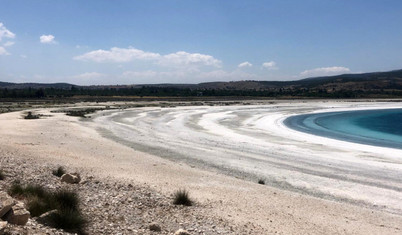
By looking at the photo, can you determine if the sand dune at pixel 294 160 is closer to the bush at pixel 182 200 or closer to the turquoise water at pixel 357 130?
the turquoise water at pixel 357 130

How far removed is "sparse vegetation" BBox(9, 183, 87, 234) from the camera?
6.68 m

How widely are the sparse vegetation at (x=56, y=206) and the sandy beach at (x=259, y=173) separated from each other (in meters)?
3.05

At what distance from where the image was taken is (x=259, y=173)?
48.2 ft

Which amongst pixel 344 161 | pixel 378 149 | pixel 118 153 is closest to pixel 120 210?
pixel 118 153

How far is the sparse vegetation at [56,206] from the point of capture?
A: 21.9 ft

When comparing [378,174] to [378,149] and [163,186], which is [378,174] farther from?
[163,186]

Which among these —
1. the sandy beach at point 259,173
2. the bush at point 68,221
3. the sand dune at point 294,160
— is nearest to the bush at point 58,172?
the sandy beach at point 259,173

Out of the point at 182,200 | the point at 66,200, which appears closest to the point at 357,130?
the point at 182,200

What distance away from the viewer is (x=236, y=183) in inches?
487

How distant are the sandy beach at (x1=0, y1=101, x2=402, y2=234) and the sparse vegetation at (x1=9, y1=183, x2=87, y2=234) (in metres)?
3.05

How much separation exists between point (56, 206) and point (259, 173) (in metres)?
8.93

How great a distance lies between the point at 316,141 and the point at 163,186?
16.6 metres

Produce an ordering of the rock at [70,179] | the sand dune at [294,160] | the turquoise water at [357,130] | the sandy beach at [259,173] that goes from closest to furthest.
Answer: the sandy beach at [259,173] → the rock at [70,179] → the sand dune at [294,160] → the turquoise water at [357,130]

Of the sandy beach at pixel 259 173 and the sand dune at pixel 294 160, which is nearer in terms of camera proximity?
the sandy beach at pixel 259 173
